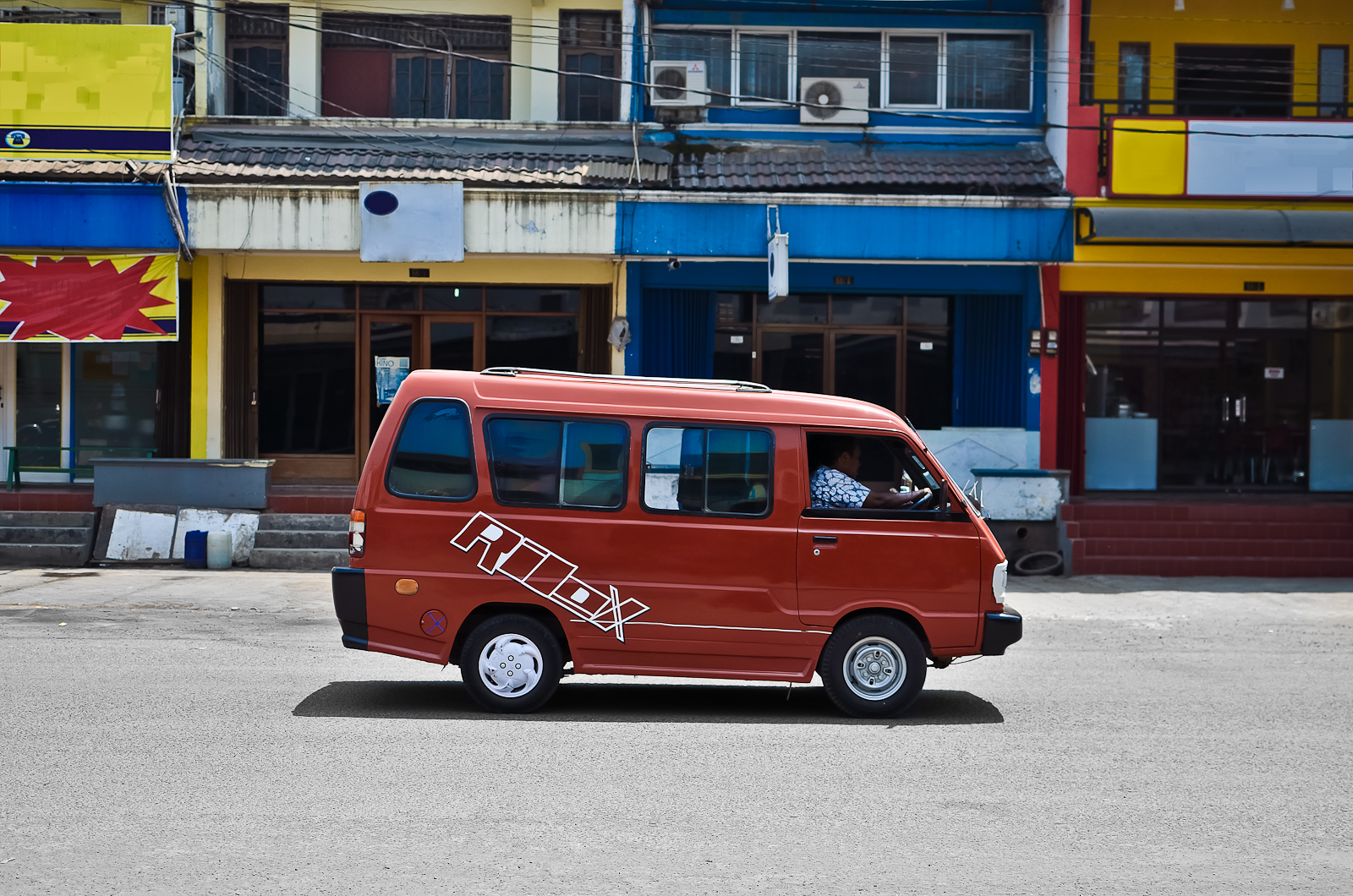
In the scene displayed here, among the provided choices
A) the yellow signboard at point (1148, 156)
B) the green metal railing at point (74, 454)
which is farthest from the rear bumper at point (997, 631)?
the green metal railing at point (74, 454)

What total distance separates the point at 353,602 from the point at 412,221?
9314mm

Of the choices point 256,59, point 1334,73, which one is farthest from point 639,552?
point 1334,73

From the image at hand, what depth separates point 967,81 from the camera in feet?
60.0

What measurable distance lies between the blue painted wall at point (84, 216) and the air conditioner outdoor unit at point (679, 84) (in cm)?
633

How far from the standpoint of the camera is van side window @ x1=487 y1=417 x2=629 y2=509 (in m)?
8.00

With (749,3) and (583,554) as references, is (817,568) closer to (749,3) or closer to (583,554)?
(583,554)

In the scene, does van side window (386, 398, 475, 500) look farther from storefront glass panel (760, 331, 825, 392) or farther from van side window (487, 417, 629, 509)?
storefront glass panel (760, 331, 825, 392)

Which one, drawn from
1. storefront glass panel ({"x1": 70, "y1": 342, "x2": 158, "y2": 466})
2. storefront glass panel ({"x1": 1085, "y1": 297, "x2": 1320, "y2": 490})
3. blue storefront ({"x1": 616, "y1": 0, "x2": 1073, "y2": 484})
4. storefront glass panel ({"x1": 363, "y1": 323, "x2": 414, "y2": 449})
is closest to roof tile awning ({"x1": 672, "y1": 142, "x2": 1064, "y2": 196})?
blue storefront ({"x1": 616, "y1": 0, "x2": 1073, "y2": 484})

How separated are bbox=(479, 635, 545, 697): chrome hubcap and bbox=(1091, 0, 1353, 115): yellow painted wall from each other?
13779 millimetres

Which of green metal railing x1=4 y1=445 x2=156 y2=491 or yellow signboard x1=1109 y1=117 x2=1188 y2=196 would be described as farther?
green metal railing x1=4 y1=445 x2=156 y2=491

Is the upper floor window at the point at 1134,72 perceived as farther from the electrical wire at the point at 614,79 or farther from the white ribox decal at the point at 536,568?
the white ribox decal at the point at 536,568

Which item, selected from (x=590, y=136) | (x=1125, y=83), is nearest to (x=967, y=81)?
(x=1125, y=83)

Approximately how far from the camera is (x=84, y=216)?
52.9ft

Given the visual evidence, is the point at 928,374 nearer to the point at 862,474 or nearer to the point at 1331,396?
the point at 1331,396
